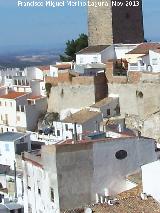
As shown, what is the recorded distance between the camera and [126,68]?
33750 mm

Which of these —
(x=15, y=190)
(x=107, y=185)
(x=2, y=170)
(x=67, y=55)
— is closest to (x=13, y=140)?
(x=2, y=170)

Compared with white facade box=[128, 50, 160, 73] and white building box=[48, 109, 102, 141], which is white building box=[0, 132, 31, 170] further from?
white facade box=[128, 50, 160, 73]

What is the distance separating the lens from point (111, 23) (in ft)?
129

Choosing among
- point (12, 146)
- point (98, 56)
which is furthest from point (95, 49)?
point (12, 146)

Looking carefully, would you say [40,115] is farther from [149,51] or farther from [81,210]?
[81,210]

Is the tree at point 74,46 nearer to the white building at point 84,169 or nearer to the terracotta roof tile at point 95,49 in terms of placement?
the terracotta roof tile at point 95,49

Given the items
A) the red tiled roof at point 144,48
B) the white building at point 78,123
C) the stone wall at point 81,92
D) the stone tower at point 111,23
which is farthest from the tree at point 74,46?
the white building at point 78,123

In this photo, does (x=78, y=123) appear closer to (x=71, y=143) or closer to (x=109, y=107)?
(x=109, y=107)

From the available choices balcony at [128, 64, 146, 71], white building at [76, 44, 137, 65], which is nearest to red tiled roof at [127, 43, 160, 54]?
white building at [76, 44, 137, 65]

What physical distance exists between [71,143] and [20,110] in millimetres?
15889

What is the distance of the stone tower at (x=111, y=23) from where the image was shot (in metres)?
39.3

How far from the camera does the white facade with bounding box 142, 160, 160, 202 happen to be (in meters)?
17.7

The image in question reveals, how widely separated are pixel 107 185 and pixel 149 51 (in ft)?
48.9

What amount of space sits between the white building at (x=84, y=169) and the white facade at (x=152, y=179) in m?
0.98
